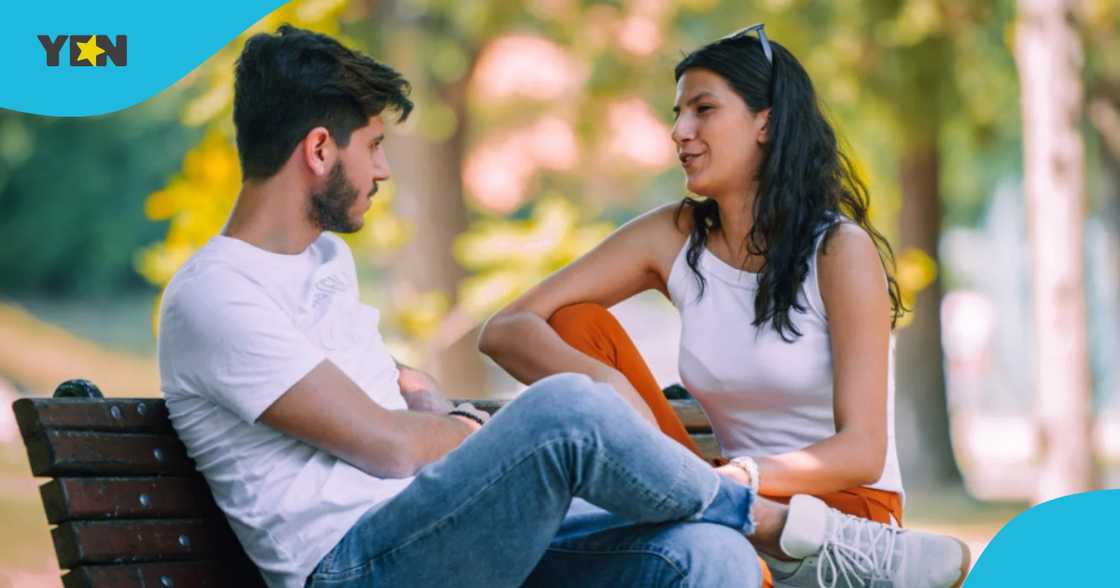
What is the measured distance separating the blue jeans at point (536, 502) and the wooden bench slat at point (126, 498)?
33 centimetres

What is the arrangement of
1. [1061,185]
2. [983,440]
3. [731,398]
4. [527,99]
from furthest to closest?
[983,440], [527,99], [1061,185], [731,398]

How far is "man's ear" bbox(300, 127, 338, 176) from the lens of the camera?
2.84m

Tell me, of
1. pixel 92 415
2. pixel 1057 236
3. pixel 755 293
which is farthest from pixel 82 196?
Result: pixel 92 415

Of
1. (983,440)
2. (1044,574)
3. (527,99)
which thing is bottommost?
(983,440)

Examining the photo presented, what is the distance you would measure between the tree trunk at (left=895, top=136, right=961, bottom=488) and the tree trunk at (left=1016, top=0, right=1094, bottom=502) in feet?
10.3

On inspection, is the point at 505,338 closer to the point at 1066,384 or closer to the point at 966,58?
the point at 1066,384

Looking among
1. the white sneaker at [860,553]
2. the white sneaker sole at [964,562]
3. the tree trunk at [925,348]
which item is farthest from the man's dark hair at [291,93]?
the tree trunk at [925,348]

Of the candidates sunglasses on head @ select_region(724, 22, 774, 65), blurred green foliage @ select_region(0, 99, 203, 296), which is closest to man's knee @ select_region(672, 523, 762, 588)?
sunglasses on head @ select_region(724, 22, 774, 65)

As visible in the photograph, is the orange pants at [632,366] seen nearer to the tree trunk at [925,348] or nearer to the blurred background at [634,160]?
the blurred background at [634,160]

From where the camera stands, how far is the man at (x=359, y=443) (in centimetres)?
254

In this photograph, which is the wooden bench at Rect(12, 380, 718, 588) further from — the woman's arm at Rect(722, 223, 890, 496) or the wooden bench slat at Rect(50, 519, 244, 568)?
the woman's arm at Rect(722, 223, 890, 496)

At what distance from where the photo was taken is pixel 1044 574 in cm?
328

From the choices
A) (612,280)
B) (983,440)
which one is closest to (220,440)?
(612,280)

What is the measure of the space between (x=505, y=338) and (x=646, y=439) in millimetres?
906
